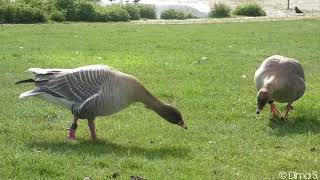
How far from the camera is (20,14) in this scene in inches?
1480

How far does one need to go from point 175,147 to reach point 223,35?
21.6 metres

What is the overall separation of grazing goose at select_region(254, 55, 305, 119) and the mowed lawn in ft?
1.58

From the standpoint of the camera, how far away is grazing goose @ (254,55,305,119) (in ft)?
33.8

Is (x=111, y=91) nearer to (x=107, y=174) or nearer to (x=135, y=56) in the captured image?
(x=107, y=174)

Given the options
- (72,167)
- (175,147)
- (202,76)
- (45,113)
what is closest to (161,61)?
(202,76)

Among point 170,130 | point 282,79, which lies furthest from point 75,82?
point 282,79

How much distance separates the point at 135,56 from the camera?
20469 mm

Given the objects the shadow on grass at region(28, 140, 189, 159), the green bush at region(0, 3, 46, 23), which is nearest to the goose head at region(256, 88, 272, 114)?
the shadow on grass at region(28, 140, 189, 159)

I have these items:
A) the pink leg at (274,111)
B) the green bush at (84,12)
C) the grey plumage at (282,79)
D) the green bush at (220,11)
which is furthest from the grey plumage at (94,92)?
the green bush at (220,11)

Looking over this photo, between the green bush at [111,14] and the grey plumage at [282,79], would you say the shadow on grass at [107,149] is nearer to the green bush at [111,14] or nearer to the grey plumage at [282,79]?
the grey plumage at [282,79]

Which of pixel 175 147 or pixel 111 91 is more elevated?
pixel 111 91

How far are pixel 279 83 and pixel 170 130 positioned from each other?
234 cm

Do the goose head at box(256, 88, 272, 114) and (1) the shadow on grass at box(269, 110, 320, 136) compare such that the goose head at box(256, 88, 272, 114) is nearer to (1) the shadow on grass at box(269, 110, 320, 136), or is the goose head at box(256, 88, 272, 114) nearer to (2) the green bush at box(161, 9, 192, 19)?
(1) the shadow on grass at box(269, 110, 320, 136)

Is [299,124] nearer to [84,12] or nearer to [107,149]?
[107,149]
